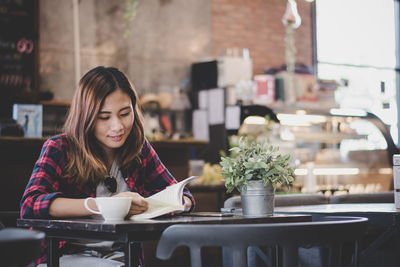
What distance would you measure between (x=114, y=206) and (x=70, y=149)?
595 millimetres

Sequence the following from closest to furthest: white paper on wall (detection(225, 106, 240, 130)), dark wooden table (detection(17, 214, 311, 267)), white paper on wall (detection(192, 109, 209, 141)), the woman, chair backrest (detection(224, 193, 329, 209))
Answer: dark wooden table (detection(17, 214, 311, 267)) < the woman < chair backrest (detection(224, 193, 329, 209)) < white paper on wall (detection(225, 106, 240, 130)) < white paper on wall (detection(192, 109, 209, 141))

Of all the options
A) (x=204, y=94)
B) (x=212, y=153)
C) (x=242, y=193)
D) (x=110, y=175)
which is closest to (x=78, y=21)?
(x=204, y=94)

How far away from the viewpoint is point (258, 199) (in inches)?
76.4

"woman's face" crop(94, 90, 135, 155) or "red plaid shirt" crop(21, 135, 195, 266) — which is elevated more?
"woman's face" crop(94, 90, 135, 155)

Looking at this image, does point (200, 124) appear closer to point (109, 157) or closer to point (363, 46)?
point (363, 46)

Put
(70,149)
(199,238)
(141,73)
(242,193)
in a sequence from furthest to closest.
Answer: (141,73)
(70,149)
(242,193)
(199,238)

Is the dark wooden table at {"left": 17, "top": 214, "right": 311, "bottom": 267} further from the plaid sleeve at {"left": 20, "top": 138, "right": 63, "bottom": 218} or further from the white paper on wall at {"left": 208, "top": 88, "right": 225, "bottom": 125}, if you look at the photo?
the white paper on wall at {"left": 208, "top": 88, "right": 225, "bottom": 125}

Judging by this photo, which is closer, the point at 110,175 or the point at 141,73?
the point at 110,175

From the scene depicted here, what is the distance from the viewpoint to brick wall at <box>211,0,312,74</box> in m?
7.73

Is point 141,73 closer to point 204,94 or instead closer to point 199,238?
point 204,94

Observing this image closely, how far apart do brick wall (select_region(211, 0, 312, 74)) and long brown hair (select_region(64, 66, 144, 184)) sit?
17.2 feet

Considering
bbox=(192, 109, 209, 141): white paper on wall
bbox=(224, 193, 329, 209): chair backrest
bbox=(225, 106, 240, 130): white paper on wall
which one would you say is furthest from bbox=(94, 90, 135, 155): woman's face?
bbox=(192, 109, 209, 141): white paper on wall

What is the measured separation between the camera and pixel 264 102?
6840 millimetres

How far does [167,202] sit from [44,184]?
0.44m
